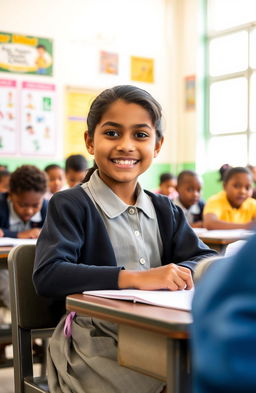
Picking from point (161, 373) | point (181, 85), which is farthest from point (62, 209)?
point (181, 85)

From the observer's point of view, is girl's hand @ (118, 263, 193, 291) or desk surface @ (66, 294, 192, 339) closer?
desk surface @ (66, 294, 192, 339)

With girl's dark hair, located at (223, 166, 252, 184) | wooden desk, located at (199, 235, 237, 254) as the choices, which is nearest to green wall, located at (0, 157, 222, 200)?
girl's dark hair, located at (223, 166, 252, 184)

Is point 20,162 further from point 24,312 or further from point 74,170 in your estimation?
point 24,312

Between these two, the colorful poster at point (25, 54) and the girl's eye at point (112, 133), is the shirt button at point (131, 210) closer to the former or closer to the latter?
the girl's eye at point (112, 133)

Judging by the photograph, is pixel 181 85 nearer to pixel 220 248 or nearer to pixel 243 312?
pixel 220 248

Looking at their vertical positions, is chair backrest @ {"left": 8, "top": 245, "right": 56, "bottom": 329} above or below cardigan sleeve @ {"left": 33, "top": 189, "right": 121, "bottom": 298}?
below

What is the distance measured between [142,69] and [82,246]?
7.00 metres

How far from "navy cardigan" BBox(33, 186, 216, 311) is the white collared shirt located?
3cm

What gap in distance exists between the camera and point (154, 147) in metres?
1.67

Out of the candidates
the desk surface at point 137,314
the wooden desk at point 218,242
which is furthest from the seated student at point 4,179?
the desk surface at point 137,314

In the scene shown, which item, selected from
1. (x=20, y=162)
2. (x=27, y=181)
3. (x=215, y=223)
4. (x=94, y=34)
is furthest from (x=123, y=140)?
(x=94, y=34)

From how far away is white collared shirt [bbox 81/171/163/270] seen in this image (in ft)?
4.98

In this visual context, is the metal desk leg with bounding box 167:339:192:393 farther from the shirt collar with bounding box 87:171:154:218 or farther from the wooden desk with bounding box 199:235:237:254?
the wooden desk with bounding box 199:235:237:254

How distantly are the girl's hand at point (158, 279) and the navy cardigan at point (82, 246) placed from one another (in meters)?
0.03
